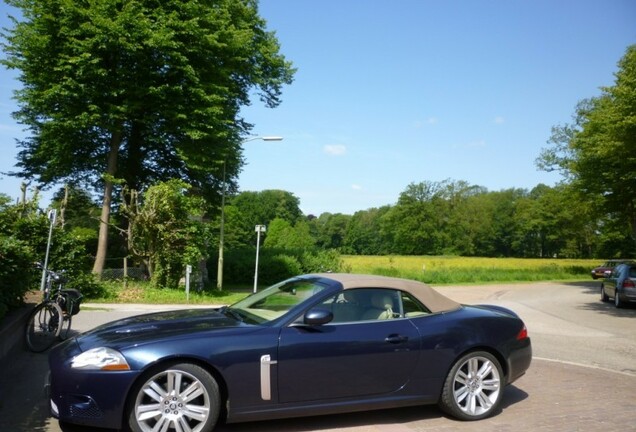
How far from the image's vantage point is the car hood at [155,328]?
4.38m

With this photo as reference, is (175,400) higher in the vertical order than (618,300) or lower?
higher

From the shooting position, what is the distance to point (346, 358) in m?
4.68

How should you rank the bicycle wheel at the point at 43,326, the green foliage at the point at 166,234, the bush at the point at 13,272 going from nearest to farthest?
the bush at the point at 13,272, the bicycle wheel at the point at 43,326, the green foliage at the point at 166,234

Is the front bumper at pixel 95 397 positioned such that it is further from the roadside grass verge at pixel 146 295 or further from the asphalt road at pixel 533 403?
the roadside grass verge at pixel 146 295

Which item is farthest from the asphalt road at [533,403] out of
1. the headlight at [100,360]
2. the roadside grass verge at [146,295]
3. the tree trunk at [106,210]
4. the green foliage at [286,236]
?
the green foliage at [286,236]

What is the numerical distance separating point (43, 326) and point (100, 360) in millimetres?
5007

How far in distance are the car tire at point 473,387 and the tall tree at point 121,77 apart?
1885 cm

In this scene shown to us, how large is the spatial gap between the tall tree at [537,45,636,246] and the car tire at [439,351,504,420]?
16175 millimetres

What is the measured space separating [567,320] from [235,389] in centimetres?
1373

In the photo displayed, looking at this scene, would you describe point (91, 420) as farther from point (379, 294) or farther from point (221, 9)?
point (221, 9)

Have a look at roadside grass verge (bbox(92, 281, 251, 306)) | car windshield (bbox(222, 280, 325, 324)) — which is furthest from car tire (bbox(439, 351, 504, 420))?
roadside grass verge (bbox(92, 281, 251, 306))

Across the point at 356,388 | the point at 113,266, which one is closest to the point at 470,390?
the point at 356,388

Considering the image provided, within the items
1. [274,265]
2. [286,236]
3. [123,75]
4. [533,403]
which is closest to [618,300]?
[533,403]

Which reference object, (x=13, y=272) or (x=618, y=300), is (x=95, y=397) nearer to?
(x=13, y=272)
